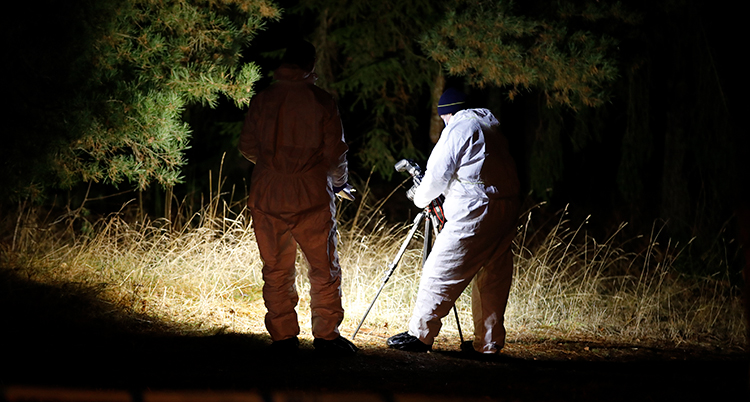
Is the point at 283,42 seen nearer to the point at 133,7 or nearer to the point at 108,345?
the point at 133,7

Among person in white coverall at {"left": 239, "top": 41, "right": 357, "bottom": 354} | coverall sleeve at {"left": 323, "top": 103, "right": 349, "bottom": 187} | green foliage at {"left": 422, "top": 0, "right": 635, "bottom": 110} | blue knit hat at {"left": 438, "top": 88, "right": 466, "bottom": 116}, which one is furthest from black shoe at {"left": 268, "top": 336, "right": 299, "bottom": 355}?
green foliage at {"left": 422, "top": 0, "right": 635, "bottom": 110}

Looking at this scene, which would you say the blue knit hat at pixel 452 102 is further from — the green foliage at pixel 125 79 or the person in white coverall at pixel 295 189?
the green foliage at pixel 125 79

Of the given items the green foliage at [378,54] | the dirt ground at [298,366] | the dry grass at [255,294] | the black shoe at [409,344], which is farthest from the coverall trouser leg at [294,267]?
the green foliage at [378,54]

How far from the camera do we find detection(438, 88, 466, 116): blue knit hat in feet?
14.1

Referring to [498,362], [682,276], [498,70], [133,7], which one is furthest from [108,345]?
[682,276]

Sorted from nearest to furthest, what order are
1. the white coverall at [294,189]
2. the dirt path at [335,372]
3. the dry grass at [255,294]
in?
the dirt path at [335,372] < the white coverall at [294,189] < the dry grass at [255,294]

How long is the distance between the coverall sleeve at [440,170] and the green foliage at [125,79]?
2.49m

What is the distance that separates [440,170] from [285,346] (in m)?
1.46

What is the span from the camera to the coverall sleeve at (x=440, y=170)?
13.5 feet

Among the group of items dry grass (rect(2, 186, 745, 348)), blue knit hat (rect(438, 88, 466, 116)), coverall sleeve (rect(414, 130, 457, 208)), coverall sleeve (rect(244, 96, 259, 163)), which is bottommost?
dry grass (rect(2, 186, 745, 348))

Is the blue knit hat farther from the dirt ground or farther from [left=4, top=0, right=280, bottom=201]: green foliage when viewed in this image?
[left=4, top=0, right=280, bottom=201]: green foliage

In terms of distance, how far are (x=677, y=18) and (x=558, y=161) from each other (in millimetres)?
2437

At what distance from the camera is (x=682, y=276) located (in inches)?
309

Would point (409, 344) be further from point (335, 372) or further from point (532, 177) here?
point (532, 177)
